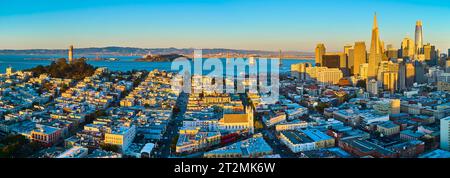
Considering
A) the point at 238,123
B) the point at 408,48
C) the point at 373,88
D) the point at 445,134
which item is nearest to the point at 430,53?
the point at 408,48

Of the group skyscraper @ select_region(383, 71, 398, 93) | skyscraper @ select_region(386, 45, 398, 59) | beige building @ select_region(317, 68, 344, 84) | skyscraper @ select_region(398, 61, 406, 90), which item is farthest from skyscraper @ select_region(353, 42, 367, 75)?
skyscraper @ select_region(383, 71, 398, 93)

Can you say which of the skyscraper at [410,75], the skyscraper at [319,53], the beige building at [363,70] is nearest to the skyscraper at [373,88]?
the skyscraper at [410,75]

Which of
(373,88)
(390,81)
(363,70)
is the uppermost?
(363,70)

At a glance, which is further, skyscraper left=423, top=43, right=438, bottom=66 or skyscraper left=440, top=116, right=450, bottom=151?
skyscraper left=423, top=43, right=438, bottom=66

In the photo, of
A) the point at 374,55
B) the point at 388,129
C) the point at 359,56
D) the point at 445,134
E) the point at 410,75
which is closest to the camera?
the point at 445,134

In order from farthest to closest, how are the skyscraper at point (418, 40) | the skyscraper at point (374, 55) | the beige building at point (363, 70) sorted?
the skyscraper at point (418, 40) → the beige building at point (363, 70) → the skyscraper at point (374, 55)

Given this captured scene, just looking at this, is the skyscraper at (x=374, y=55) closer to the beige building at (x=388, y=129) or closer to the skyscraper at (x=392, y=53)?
the skyscraper at (x=392, y=53)

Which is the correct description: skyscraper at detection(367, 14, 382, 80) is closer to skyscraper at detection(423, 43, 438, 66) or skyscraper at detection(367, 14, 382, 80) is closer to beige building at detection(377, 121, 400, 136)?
skyscraper at detection(423, 43, 438, 66)

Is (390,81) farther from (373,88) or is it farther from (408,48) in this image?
(408,48)

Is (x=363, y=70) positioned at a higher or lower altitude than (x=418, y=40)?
lower
